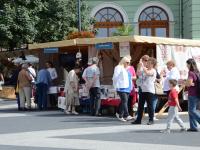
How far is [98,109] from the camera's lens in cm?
1792

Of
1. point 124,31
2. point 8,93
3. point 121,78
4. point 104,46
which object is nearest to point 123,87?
point 121,78

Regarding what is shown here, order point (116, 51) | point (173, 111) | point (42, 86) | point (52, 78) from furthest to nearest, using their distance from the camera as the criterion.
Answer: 1. point (52, 78)
2. point (42, 86)
3. point (116, 51)
4. point (173, 111)

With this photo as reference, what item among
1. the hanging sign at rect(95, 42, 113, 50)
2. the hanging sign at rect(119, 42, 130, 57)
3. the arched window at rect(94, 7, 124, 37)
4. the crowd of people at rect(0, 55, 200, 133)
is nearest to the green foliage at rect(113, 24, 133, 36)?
the arched window at rect(94, 7, 124, 37)

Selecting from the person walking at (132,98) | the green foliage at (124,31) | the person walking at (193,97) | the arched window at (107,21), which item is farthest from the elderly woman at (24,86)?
the arched window at (107,21)

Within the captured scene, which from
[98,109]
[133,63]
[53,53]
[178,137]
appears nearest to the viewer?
[178,137]

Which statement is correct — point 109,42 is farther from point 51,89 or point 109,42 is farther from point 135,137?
point 135,137

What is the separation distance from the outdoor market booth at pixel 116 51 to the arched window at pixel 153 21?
40.6 feet

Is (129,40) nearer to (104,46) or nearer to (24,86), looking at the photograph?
(104,46)

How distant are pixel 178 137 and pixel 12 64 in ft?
68.4

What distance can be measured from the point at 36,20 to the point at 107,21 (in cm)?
555

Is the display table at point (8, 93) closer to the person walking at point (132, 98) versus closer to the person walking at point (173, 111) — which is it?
the person walking at point (132, 98)

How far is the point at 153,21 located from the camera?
1351 inches

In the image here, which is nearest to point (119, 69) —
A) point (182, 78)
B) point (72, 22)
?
point (182, 78)

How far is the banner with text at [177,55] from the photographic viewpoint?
18.4 metres
